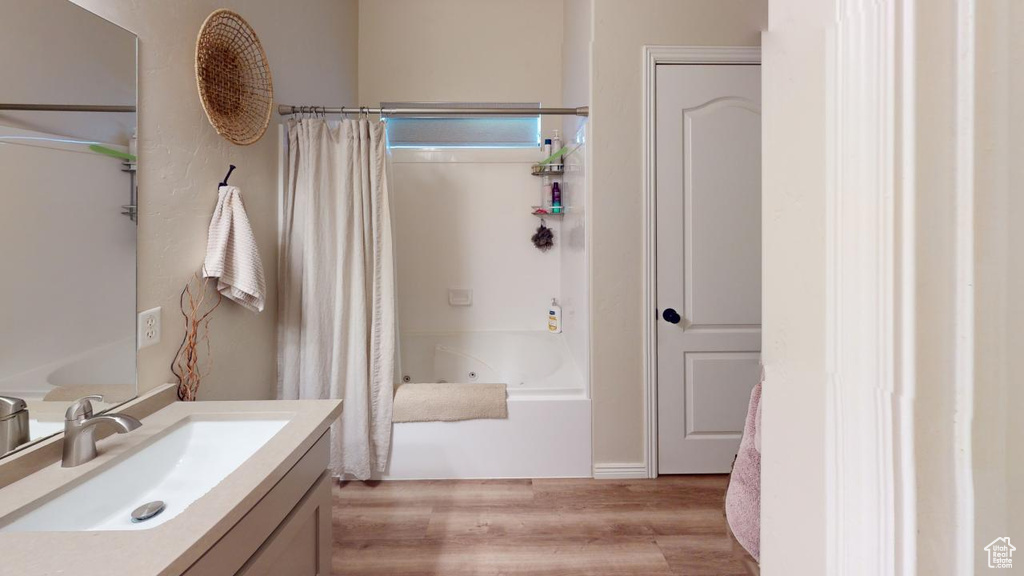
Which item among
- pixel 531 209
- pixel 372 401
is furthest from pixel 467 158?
pixel 372 401

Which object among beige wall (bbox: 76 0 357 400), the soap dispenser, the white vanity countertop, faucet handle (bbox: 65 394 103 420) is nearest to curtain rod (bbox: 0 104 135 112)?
beige wall (bbox: 76 0 357 400)

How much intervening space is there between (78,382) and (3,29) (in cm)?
79

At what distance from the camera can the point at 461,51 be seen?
10.3 feet

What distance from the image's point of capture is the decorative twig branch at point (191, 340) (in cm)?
147

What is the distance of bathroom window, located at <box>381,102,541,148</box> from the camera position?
3117 mm

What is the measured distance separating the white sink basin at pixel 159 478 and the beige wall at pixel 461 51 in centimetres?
259

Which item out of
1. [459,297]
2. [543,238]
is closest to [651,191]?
[543,238]

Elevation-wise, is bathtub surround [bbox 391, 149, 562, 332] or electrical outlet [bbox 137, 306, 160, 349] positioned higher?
bathtub surround [bbox 391, 149, 562, 332]

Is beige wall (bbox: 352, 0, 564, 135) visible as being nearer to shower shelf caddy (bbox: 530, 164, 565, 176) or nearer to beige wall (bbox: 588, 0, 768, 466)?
shower shelf caddy (bbox: 530, 164, 565, 176)

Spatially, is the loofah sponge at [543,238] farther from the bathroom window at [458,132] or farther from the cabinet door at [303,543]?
the cabinet door at [303,543]

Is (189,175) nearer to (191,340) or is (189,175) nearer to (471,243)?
(191,340)

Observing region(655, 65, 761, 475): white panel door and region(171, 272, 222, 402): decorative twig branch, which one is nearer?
region(171, 272, 222, 402): decorative twig branch

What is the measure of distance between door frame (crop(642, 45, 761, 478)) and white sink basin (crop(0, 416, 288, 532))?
166 centimetres

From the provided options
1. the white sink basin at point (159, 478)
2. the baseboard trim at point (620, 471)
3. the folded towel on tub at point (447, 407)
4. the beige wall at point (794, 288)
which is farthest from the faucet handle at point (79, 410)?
the baseboard trim at point (620, 471)
